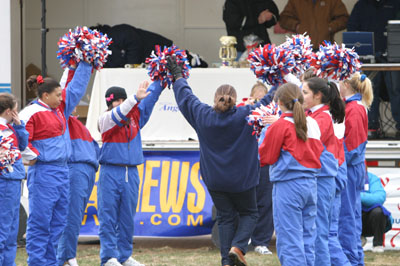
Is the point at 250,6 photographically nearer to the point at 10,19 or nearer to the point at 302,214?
the point at 10,19

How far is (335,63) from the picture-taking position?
664cm

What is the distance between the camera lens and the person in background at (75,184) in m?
7.13

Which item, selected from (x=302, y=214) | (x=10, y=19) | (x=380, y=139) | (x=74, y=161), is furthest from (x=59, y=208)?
(x=380, y=139)

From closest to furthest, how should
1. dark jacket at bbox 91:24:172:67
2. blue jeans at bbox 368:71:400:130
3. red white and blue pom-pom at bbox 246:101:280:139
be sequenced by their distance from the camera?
1. red white and blue pom-pom at bbox 246:101:280:139
2. blue jeans at bbox 368:71:400:130
3. dark jacket at bbox 91:24:172:67

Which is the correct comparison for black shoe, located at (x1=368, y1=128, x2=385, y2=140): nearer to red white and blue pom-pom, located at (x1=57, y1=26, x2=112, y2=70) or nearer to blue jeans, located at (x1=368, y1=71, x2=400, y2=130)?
blue jeans, located at (x1=368, y1=71, x2=400, y2=130)

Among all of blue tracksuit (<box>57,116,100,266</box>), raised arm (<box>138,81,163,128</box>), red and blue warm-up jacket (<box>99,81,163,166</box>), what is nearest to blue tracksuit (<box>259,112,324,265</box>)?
raised arm (<box>138,81,163,128</box>)

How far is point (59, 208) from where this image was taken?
6602 mm

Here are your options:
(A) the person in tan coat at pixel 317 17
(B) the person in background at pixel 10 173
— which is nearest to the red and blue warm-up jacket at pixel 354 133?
(B) the person in background at pixel 10 173

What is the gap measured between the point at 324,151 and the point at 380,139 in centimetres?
350

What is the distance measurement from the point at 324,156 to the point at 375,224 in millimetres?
2392

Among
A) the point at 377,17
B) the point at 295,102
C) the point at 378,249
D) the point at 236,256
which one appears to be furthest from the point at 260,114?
the point at 377,17

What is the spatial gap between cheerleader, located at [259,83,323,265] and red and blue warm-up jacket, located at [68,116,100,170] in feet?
6.31

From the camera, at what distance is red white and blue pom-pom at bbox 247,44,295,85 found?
614 centimetres

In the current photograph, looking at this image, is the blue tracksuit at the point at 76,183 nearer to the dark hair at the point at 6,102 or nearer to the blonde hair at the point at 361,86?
the dark hair at the point at 6,102
